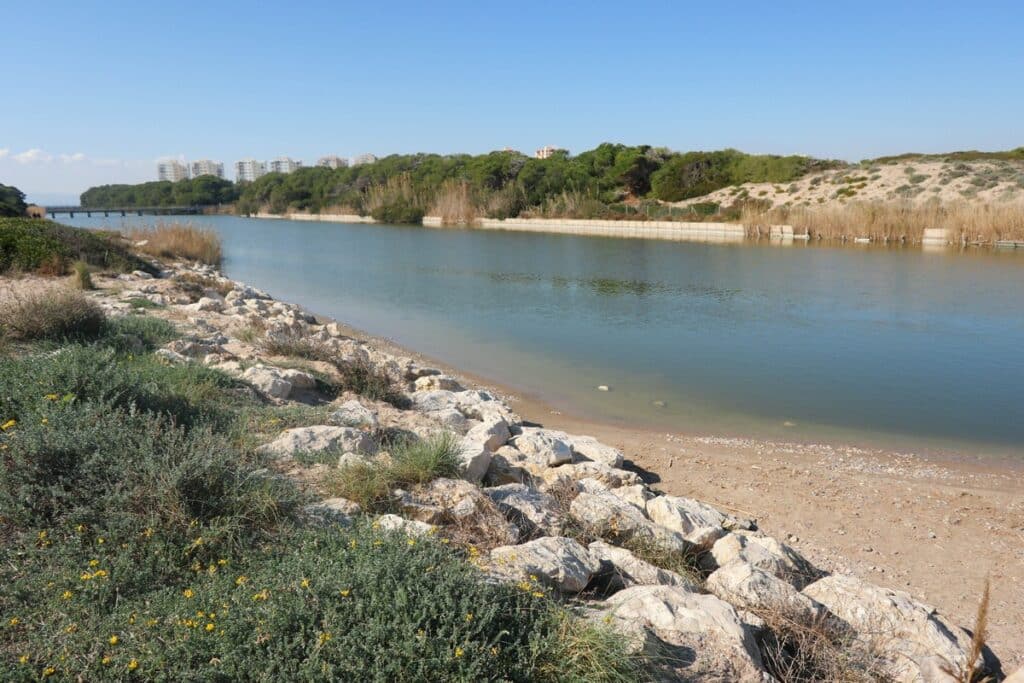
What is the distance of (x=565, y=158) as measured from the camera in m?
75.6

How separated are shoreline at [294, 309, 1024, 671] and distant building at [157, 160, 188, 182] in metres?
192

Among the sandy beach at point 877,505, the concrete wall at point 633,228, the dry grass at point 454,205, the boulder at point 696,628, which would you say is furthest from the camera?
the dry grass at point 454,205

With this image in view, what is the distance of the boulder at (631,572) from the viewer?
3906mm

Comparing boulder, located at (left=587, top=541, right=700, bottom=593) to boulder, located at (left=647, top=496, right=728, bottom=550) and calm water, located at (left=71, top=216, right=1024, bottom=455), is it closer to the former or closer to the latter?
boulder, located at (left=647, top=496, right=728, bottom=550)

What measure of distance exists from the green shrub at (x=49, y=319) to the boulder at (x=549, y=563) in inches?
200

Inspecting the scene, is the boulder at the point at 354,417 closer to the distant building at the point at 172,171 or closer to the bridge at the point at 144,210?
the bridge at the point at 144,210

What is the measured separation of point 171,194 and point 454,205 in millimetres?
61143

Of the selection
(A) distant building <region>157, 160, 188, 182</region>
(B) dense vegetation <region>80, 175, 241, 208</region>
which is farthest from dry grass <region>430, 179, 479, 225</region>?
(A) distant building <region>157, 160, 188, 182</region>

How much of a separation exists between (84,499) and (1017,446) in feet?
31.3

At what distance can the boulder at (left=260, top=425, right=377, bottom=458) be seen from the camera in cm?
463

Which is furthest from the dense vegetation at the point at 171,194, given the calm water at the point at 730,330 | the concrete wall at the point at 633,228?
the calm water at the point at 730,330

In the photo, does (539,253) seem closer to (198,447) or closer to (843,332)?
(843,332)

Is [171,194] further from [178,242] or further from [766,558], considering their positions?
[766,558]

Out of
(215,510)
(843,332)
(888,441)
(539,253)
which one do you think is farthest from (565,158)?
(215,510)
